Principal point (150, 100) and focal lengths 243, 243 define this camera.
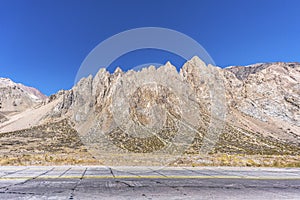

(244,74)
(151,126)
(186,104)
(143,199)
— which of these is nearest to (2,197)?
(143,199)

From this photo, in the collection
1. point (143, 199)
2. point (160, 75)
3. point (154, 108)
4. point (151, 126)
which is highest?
point (160, 75)

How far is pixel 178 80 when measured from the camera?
10175 centimetres

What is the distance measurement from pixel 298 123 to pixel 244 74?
310ft

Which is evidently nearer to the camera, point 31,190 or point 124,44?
point 31,190

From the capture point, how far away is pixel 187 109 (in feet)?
278

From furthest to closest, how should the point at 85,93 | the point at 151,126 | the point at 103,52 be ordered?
the point at 85,93 → the point at 151,126 → the point at 103,52

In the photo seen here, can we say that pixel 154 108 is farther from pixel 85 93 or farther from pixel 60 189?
pixel 60 189

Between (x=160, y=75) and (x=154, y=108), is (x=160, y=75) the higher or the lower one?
the higher one

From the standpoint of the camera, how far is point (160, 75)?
8100cm

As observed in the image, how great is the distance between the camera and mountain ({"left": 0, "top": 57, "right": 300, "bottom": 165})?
63531 millimetres

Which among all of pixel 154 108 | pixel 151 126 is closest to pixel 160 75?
pixel 154 108

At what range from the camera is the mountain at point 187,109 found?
63.5 metres

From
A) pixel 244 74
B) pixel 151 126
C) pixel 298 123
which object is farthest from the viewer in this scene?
pixel 244 74

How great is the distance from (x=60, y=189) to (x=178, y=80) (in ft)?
312
